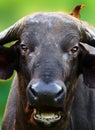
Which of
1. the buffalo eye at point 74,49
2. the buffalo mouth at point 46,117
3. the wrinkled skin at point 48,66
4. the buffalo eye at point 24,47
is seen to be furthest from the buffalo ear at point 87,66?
the buffalo mouth at point 46,117

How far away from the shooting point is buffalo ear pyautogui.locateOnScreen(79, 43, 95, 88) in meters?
10.9

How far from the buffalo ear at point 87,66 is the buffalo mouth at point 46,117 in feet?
2.89

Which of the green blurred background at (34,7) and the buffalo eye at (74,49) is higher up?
the buffalo eye at (74,49)

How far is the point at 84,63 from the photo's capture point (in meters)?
10.9

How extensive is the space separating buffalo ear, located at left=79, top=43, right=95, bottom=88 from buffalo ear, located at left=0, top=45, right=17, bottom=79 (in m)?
0.80

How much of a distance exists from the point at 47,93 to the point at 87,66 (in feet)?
4.03

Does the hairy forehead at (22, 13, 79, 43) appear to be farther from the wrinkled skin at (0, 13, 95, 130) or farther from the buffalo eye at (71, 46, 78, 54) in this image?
the buffalo eye at (71, 46, 78, 54)

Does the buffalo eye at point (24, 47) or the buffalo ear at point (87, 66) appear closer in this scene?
the buffalo eye at point (24, 47)

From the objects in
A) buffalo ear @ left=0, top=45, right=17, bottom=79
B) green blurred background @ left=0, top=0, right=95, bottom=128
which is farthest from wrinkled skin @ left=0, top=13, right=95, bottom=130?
green blurred background @ left=0, top=0, right=95, bottom=128

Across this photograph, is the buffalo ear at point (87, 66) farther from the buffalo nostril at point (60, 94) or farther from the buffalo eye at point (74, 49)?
the buffalo nostril at point (60, 94)

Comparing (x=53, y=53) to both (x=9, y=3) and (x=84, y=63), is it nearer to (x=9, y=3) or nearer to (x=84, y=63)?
(x=84, y=63)

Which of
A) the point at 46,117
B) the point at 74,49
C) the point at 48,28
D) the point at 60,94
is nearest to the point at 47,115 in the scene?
the point at 46,117

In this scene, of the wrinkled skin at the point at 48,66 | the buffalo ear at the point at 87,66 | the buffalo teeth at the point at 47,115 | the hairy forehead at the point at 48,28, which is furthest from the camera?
the buffalo ear at the point at 87,66

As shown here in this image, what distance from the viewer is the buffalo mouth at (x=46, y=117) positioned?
10.2m
